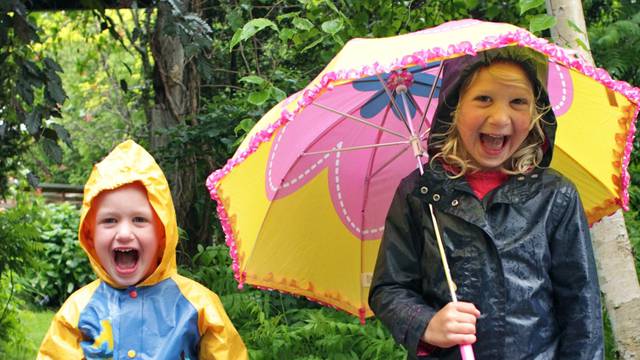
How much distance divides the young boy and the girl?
29.2 inches

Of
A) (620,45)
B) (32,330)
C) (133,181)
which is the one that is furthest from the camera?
(32,330)

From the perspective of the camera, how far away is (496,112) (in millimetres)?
2725

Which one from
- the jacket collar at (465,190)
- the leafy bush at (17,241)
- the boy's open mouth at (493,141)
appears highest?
the boy's open mouth at (493,141)

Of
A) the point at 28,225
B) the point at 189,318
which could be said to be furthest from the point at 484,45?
the point at 28,225

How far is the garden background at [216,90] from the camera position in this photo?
4.62 metres

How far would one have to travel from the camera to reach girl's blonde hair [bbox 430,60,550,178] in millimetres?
2752

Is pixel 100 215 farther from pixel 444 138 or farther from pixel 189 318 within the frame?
pixel 444 138

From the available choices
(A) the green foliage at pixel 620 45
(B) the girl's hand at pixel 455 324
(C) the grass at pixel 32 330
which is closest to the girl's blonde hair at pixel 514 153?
(B) the girl's hand at pixel 455 324

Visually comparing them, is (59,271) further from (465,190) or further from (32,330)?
(465,190)

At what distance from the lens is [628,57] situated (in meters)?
5.77

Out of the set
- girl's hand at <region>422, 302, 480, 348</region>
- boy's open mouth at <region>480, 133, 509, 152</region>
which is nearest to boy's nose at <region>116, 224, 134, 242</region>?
girl's hand at <region>422, 302, 480, 348</region>

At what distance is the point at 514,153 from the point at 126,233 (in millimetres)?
1335

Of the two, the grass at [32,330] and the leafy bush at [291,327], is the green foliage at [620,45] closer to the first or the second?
the leafy bush at [291,327]

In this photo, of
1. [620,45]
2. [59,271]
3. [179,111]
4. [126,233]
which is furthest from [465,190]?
[59,271]
